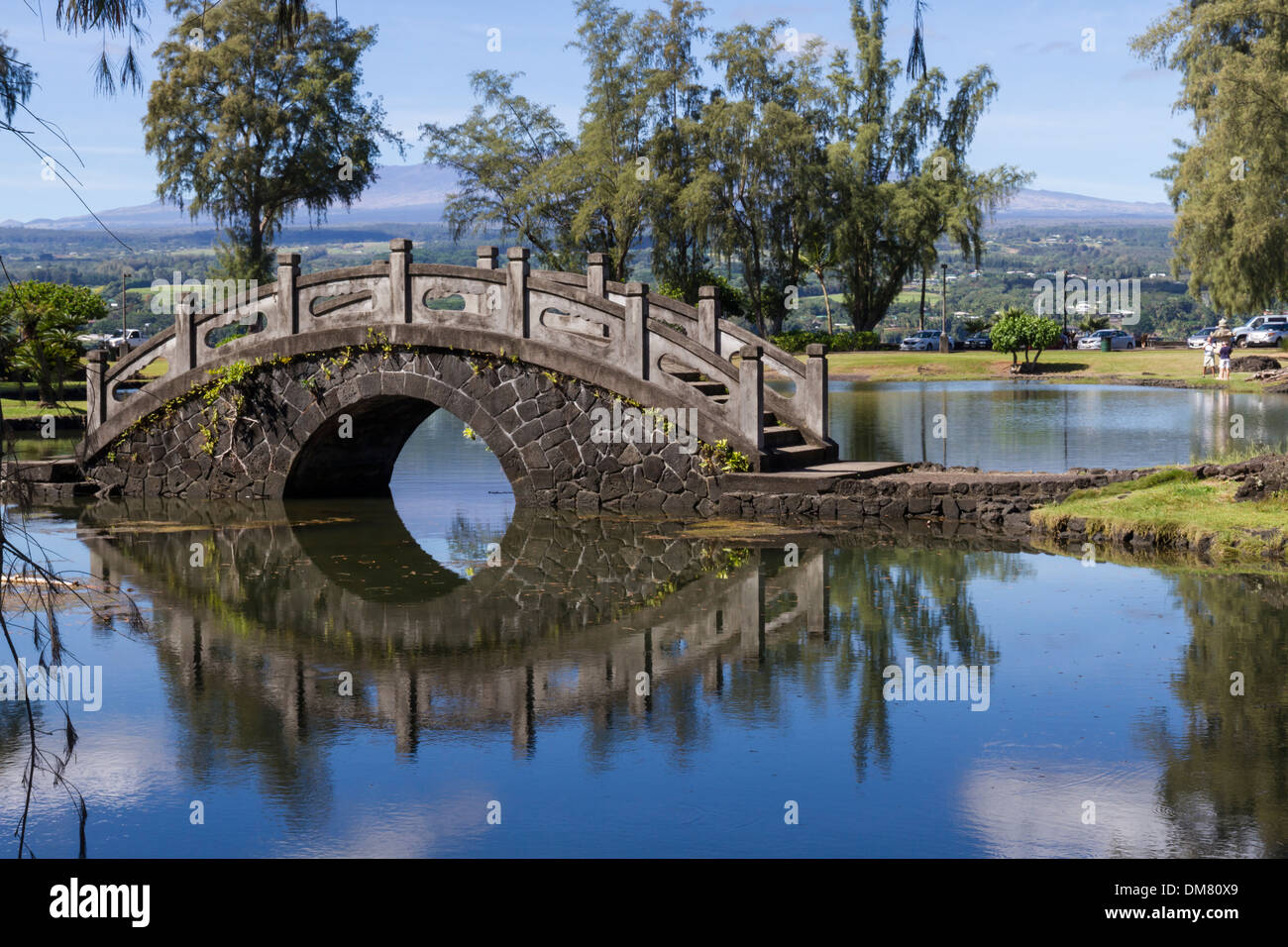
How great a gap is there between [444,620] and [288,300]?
9.04 meters

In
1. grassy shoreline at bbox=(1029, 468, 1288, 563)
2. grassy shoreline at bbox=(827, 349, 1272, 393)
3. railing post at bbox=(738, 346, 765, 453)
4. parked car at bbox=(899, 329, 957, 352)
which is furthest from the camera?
parked car at bbox=(899, 329, 957, 352)

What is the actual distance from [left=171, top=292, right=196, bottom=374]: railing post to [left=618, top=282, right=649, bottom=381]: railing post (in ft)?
22.2

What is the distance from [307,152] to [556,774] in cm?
5672

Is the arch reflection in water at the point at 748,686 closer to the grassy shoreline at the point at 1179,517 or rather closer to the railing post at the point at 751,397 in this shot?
the grassy shoreline at the point at 1179,517

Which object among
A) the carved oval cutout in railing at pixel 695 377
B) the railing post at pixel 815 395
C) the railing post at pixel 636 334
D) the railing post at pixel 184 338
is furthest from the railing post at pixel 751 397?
the railing post at pixel 184 338

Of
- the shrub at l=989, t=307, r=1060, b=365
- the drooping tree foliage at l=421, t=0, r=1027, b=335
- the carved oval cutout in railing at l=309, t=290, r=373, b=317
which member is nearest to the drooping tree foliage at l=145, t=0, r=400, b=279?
the drooping tree foliage at l=421, t=0, r=1027, b=335

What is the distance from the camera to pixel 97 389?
21047 mm

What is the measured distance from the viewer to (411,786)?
711 centimetres

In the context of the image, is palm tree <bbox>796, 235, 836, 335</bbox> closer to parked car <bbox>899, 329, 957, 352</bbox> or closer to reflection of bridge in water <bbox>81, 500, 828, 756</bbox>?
parked car <bbox>899, 329, 957, 352</bbox>

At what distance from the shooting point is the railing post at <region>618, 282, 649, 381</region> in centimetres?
1684

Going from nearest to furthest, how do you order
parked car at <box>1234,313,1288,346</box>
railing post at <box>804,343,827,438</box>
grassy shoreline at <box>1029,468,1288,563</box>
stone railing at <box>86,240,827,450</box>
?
grassy shoreline at <box>1029,468,1288,563</box>
stone railing at <box>86,240,827,450</box>
railing post at <box>804,343,827,438</box>
parked car at <box>1234,313,1288,346</box>

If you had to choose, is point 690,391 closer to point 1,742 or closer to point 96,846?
point 1,742

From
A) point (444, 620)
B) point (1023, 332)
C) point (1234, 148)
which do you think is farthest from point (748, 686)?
point (1023, 332)

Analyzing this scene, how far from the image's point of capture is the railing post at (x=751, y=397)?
16.2 m
